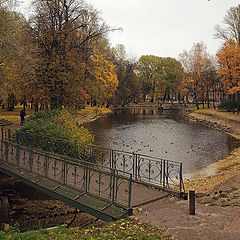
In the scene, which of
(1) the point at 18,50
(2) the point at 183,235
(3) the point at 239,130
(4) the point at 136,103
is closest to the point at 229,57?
(3) the point at 239,130

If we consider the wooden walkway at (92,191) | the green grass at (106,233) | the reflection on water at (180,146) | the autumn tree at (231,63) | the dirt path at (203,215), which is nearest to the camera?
the green grass at (106,233)

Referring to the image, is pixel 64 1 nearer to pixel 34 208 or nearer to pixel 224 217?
pixel 34 208

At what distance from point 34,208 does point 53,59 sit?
16129 millimetres

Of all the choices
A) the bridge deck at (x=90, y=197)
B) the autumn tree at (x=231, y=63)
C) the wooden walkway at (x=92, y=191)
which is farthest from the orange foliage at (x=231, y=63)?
the wooden walkway at (x=92, y=191)

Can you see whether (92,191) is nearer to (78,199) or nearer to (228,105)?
(78,199)

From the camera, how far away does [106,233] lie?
6809mm

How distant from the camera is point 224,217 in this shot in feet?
24.6

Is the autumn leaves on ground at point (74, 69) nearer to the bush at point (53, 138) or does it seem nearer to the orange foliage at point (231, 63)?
Answer: the orange foliage at point (231, 63)

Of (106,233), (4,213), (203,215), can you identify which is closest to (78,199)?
(106,233)

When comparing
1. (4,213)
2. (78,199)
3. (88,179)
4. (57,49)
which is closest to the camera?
(78,199)

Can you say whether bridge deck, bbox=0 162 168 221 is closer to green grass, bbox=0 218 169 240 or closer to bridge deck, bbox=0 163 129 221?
Answer: bridge deck, bbox=0 163 129 221

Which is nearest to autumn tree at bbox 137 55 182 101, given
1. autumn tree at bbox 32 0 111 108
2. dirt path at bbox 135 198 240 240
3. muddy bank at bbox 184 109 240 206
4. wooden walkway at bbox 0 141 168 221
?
autumn tree at bbox 32 0 111 108

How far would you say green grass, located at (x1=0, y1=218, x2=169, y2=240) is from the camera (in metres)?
6.44

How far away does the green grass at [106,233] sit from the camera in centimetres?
644
